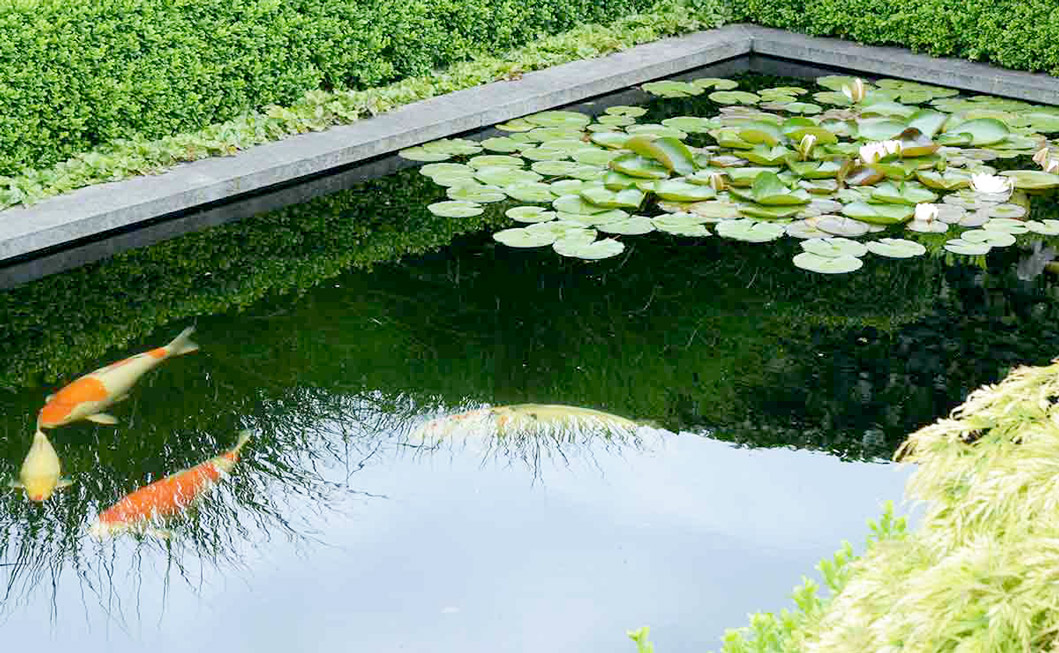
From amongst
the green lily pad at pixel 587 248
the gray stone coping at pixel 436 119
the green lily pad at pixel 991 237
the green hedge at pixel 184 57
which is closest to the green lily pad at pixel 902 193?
the green lily pad at pixel 991 237

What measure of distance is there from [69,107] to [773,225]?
3.14 metres

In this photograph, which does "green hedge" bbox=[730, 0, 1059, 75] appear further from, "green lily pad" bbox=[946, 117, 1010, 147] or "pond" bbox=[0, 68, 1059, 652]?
"pond" bbox=[0, 68, 1059, 652]

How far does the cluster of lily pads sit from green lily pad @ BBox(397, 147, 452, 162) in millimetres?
10

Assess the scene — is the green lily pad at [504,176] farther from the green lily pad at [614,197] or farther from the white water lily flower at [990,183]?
the white water lily flower at [990,183]

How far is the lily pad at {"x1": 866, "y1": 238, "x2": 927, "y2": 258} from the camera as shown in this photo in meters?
5.22

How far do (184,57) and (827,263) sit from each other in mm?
3215

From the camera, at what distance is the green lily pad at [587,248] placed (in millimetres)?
5246

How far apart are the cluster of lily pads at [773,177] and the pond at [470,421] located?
4.7 inches

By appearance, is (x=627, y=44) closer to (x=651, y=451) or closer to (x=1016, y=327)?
(x=1016, y=327)

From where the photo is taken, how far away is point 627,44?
27.0 feet

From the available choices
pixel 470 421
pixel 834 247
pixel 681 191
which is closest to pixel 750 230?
pixel 834 247

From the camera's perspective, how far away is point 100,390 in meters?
4.29

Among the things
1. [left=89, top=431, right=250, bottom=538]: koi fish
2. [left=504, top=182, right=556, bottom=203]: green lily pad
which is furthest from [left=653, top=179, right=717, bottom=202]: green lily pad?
[left=89, top=431, right=250, bottom=538]: koi fish

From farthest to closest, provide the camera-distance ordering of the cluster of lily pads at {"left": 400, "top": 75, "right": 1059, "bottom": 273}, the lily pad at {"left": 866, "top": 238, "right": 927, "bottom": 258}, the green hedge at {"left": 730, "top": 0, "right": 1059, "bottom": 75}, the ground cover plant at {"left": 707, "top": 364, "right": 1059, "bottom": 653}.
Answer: the green hedge at {"left": 730, "top": 0, "right": 1059, "bottom": 75} < the cluster of lily pads at {"left": 400, "top": 75, "right": 1059, "bottom": 273} < the lily pad at {"left": 866, "top": 238, "right": 927, "bottom": 258} < the ground cover plant at {"left": 707, "top": 364, "right": 1059, "bottom": 653}
